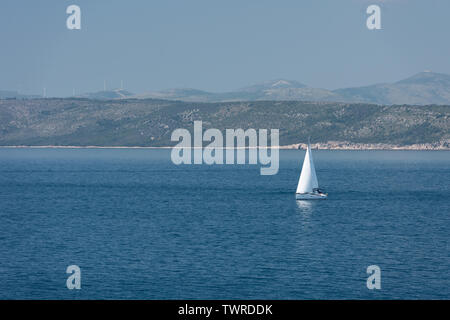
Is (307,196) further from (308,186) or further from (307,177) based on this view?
(307,177)

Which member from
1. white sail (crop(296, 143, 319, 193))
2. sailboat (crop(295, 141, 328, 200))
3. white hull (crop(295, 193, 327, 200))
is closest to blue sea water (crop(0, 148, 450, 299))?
white hull (crop(295, 193, 327, 200))

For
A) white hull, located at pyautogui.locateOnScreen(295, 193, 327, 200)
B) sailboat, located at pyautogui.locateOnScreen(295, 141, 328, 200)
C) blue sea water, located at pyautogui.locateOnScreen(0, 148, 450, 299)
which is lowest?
blue sea water, located at pyautogui.locateOnScreen(0, 148, 450, 299)

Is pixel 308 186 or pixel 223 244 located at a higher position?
pixel 308 186

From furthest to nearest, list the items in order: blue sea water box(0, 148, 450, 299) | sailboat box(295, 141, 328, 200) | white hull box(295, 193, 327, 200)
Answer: white hull box(295, 193, 327, 200) → sailboat box(295, 141, 328, 200) → blue sea water box(0, 148, 450, 299)

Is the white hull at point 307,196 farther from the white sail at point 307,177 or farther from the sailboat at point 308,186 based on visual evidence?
the white sail at point 307,177

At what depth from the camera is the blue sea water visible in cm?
5566

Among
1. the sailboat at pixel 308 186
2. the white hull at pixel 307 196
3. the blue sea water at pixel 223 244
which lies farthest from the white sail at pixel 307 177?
the blue sea water at pixel 223 244

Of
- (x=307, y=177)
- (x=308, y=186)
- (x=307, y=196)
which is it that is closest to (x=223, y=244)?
(x=307, y=177)

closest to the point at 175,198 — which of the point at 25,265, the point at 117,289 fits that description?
the point at 25,265

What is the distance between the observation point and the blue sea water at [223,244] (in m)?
55.7

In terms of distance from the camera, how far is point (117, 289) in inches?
2167

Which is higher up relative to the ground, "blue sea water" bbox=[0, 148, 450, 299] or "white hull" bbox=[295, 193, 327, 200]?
"white hull" bbox=[295, 193, 327, 200]

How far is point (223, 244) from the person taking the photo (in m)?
74.9

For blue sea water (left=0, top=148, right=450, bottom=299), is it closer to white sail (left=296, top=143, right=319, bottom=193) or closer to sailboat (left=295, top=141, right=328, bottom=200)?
sailboat (left=295, top=141, right=328, bottom=200)
